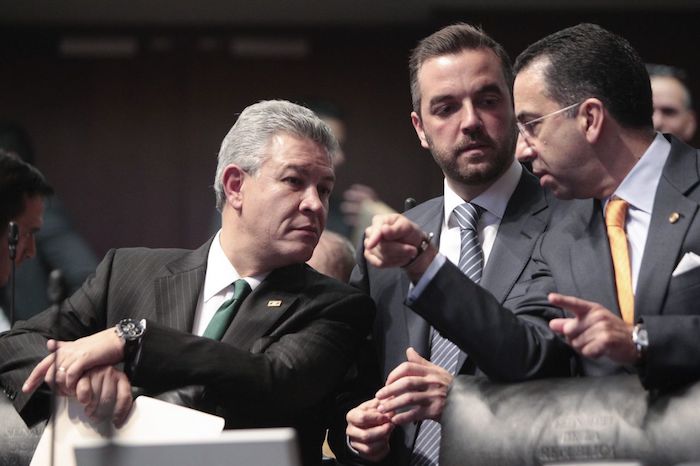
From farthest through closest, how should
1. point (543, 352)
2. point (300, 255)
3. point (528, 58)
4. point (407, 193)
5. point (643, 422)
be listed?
1. point (407, 193)
2. point (300, 255)
3. point (528, 58)
4. point (543, 352)
5. point (643, 422)

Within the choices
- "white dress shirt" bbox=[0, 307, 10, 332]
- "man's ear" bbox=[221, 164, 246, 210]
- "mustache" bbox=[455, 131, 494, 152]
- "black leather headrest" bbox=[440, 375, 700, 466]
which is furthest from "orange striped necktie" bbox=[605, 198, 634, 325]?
"white dress shirt" bbox=[0, 307, 10, 332]

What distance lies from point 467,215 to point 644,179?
592mm

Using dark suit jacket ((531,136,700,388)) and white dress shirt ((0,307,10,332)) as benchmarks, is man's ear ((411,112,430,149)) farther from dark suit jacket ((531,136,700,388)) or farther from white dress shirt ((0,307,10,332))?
white dress shirt ((0,307,10,332))

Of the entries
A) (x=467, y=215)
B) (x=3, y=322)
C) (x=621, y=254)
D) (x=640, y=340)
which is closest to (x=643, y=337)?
(x=640, y=340)

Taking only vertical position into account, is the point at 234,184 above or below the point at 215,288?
above

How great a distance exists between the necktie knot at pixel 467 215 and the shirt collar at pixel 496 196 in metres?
0.02

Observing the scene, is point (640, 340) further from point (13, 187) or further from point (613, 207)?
point (13, 187)

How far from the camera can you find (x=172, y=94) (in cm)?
835

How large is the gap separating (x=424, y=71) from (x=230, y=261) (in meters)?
0.80

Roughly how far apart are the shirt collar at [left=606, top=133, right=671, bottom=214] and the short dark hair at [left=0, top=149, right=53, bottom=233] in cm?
228

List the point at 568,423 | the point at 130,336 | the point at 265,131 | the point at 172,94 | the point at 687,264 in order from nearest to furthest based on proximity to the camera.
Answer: the point at 568,423 → the point at 687,264 → the point at 130,336 → the point at 265,131 → the point at 172,94

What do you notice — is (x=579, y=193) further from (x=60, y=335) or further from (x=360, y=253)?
(x=60, y=335)

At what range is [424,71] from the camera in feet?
12.0

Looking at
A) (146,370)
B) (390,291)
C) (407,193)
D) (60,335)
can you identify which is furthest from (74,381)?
(407,193)
